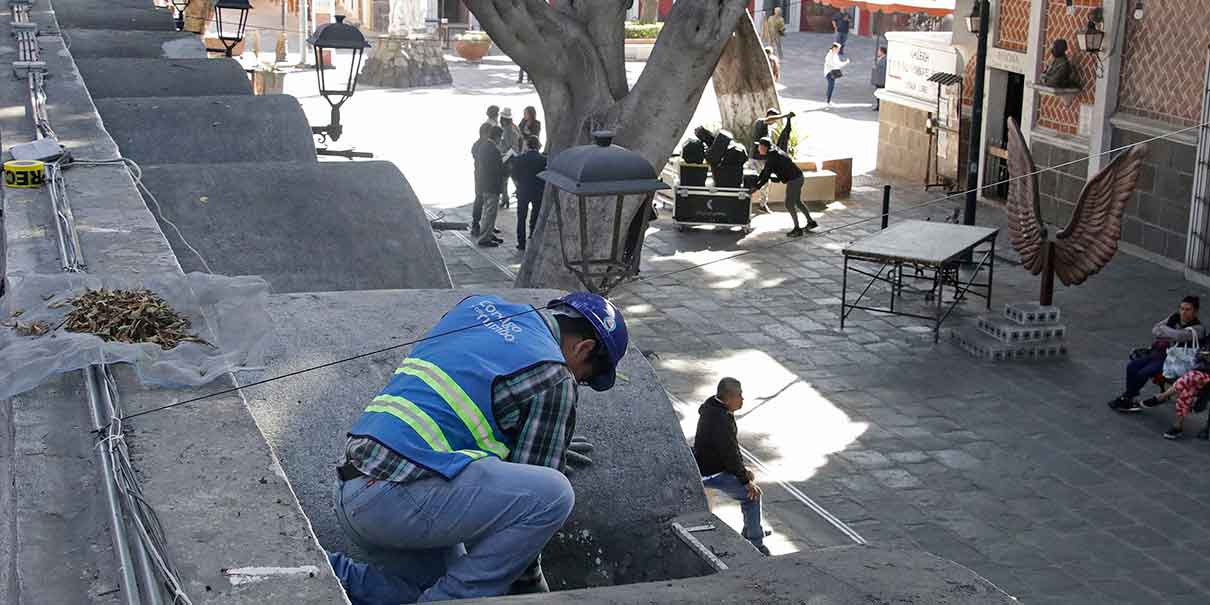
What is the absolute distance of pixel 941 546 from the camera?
9.22 meters

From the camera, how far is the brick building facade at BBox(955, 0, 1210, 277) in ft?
53.9

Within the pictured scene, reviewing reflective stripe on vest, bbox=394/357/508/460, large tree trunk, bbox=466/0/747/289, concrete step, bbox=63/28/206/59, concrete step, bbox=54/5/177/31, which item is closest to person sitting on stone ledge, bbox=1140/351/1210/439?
large tree trunk, bbox=466/0/747/289

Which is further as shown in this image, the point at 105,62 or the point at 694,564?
the point at 105,62

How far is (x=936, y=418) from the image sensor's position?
1165cm

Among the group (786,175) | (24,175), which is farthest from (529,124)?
(24,175)

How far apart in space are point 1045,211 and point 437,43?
17.3 metres

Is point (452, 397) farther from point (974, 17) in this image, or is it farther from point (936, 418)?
point (974, 17)

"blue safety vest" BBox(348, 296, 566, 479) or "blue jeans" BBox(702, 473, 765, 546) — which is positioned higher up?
"blue safety vest" BBox(348, 296, 566, 479)

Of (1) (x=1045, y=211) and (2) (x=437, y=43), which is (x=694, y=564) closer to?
(1) (x=1045, y=211)

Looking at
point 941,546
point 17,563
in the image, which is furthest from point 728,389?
point 17,563

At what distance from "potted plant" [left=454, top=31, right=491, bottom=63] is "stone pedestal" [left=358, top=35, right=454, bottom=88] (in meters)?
4.51

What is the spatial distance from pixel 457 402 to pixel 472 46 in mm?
34067

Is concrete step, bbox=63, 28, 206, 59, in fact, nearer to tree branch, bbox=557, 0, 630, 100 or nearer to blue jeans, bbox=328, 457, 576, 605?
tree branch, bbox=557, 0, 630, 100

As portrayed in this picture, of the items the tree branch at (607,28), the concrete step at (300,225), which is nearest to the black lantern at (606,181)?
the concrete step at (300,225)
